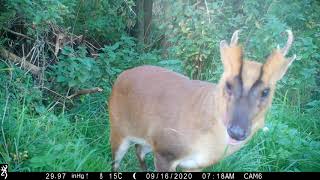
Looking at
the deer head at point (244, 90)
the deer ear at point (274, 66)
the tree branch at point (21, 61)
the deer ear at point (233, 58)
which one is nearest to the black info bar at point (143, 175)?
the deer head at point (244, 90)

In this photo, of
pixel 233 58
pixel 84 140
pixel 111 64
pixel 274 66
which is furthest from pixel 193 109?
pixel 111 64

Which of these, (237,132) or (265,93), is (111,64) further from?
(237,132)

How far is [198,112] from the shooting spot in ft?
16.7

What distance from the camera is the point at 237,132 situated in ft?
15.0

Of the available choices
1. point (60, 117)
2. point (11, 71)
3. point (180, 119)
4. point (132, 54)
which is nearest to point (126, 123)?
point (180, 119)

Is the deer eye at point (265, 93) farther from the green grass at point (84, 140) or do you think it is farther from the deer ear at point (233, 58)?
the green grass at point (84, 140)

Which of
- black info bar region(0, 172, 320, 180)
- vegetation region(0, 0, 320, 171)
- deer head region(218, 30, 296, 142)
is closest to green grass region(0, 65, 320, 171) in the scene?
vegetation region(0, 0, 320, 171)

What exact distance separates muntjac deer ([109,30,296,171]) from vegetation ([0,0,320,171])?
0.58 m

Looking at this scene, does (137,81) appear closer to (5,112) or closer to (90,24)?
(5,112)

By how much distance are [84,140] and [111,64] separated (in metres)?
2.01

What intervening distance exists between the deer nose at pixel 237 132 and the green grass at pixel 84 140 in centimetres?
142

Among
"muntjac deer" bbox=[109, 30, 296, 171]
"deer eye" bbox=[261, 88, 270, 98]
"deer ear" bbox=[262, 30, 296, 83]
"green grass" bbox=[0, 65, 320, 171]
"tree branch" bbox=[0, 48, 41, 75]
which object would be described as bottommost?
"green grass" bbox=[0, 65, 320, 171]

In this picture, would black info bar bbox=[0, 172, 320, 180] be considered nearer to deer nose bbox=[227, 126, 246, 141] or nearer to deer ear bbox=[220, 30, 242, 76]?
deer nose bbox=[227, 126, 246, 141]

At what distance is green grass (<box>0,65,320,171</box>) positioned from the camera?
5715 mm
